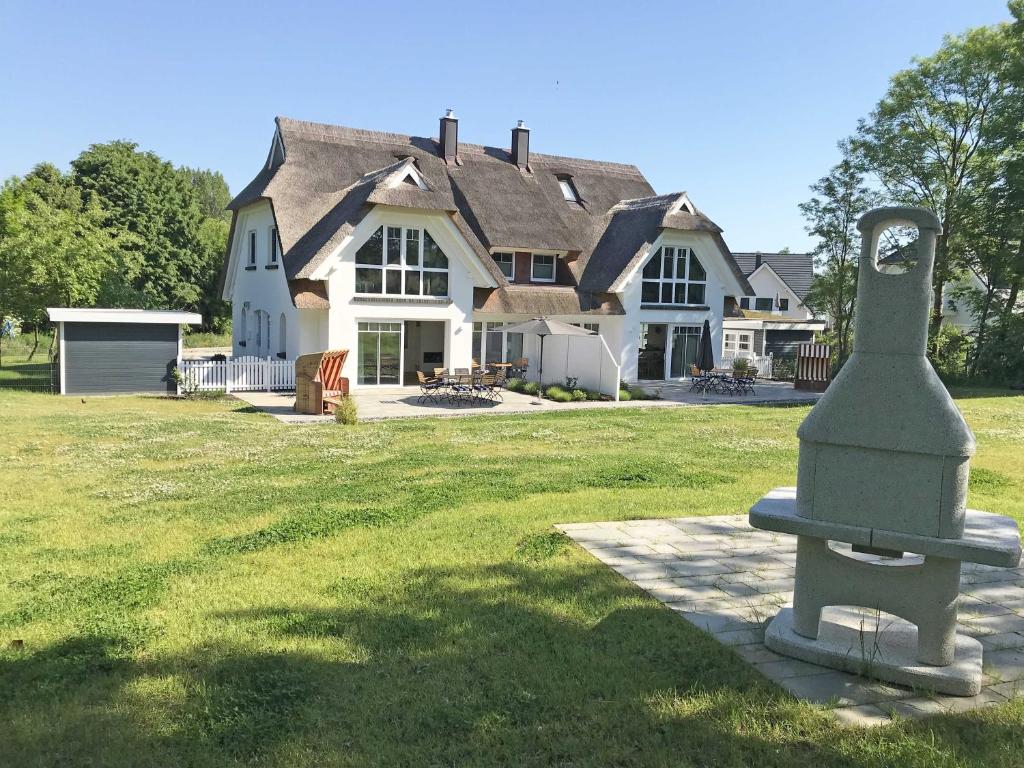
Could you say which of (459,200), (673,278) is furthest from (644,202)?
(459,200)

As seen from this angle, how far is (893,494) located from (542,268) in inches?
968

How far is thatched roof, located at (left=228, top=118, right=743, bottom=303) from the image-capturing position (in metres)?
23.9

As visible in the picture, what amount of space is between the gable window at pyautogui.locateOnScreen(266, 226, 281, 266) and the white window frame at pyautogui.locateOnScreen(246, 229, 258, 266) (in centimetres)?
193

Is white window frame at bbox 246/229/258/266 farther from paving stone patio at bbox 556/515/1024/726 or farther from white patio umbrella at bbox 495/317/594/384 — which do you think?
paving stone patio at bbox 556/515/1024/726

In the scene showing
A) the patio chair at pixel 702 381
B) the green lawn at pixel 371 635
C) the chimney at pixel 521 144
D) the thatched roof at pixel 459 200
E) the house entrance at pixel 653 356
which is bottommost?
the green lawn at pixel 371 635

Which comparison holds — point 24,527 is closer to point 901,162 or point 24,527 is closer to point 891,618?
point 891,618

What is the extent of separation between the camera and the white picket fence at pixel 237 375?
73.2 ft

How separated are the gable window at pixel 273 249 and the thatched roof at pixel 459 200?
1139mm

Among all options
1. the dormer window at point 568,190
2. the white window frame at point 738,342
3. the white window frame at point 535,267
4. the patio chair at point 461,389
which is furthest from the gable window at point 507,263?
the white window frame at point 738,342

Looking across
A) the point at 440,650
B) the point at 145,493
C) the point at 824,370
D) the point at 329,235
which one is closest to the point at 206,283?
the point at 329,235

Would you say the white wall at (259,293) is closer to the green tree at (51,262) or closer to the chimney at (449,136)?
the green tree at (51,262)

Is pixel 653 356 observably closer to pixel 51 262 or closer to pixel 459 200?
pixel 459 200

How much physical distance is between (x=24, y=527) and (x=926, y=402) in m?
8.15

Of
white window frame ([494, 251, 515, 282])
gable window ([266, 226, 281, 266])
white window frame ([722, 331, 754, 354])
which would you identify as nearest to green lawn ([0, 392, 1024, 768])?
gable window ([266, 226, 281, 266])
